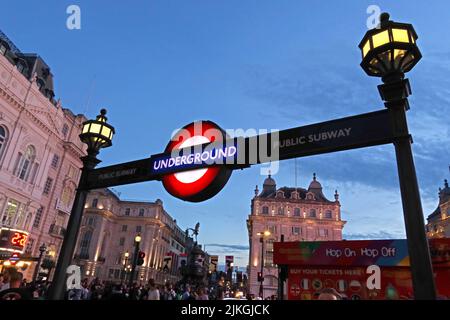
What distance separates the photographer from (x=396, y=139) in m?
3.82

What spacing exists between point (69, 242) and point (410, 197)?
19.8ft

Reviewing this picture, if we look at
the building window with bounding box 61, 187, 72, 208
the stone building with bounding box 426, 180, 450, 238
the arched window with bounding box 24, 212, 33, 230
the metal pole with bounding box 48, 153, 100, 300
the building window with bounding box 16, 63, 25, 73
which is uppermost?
the building window with bounding box 16, 63, 25, 73

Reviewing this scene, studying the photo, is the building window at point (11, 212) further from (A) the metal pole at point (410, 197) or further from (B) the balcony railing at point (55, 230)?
(A) the metal pole at point (410, 197)

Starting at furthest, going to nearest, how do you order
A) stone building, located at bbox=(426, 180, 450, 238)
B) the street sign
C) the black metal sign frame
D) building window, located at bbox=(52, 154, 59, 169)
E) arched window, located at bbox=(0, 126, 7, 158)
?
stone building, located at bbox=(426, 180, 450, 238), building window, located at bbox=(52, 154, 59, 169), arched window, located at bbox=(0, 126, 7, 158), the street sign, the black metal sign frame

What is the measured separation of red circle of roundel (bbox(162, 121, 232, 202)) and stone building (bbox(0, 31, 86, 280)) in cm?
2832

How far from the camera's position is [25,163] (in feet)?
106

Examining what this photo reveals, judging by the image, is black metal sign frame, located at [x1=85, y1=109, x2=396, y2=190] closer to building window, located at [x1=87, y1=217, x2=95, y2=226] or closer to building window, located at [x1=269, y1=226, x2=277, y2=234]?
building window, located at [x1=269, y1=226, x2=277, y2=234]

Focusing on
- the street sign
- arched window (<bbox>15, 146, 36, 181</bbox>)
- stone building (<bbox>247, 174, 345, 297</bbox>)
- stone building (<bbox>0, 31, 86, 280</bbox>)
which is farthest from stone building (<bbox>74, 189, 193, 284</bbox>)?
the street sign

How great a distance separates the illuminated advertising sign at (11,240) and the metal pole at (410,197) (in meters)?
33.1

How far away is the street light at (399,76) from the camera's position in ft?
11.4

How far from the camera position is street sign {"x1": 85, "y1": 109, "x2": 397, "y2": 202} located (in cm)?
420

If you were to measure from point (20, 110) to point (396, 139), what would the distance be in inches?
1400
